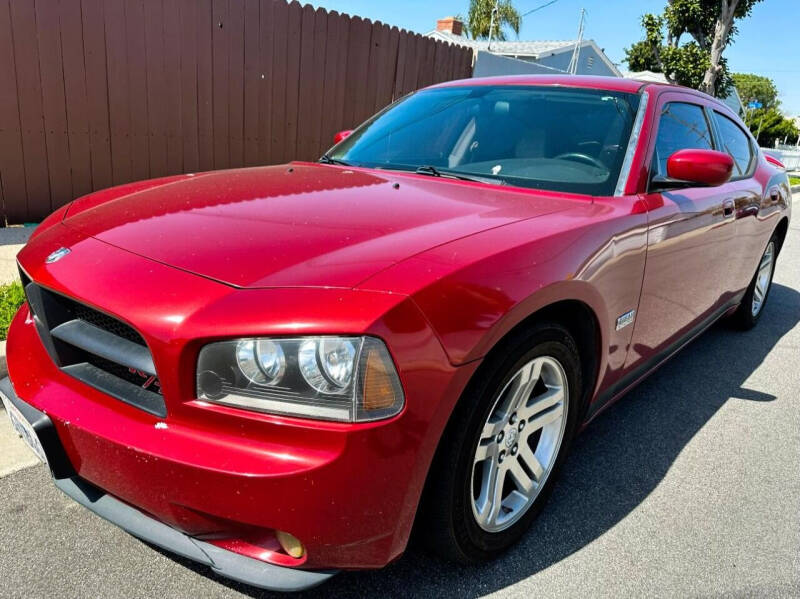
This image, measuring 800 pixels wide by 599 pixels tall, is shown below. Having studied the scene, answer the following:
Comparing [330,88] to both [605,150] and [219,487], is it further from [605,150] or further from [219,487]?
[219,487]

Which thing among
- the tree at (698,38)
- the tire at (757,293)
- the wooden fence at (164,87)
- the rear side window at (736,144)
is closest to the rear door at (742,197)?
the rear side window at (736,144)

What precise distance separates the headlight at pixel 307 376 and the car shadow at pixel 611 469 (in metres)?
0.54

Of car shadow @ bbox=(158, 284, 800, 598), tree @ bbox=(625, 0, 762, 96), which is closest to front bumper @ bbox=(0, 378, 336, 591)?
car shadow @ bbox=(158, 284, 800, 598)

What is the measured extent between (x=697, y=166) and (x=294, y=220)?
175 cm

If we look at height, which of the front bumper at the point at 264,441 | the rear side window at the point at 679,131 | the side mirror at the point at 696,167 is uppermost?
the rear side window at the point at 679,131

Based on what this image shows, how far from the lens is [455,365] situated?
1.66 metres

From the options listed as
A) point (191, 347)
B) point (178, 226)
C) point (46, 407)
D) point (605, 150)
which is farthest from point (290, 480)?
point (605, 150)

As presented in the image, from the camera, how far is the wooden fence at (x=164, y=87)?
589cm

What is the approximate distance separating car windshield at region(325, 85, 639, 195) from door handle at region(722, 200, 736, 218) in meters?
0.87

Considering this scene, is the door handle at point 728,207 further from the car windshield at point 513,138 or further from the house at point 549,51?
the house at point 549,51

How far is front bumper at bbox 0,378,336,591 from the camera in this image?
1.59 metres

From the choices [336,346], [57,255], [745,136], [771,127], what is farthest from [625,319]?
[771,127]

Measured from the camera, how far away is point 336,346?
1519mm

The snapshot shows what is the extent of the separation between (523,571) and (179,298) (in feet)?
4.66
